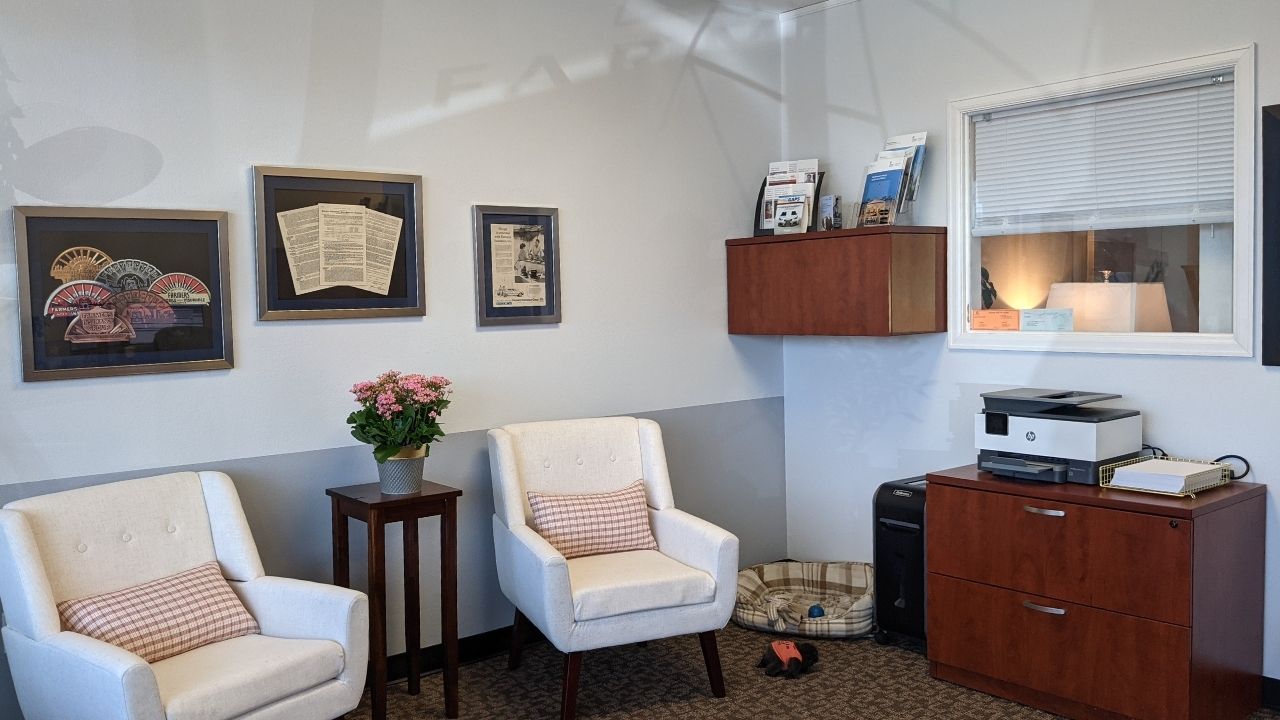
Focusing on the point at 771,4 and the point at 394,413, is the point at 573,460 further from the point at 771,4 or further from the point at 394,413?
the point at 771,4

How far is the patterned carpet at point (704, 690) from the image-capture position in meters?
3.46

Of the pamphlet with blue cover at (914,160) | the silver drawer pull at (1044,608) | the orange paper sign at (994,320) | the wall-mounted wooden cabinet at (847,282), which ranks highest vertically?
the pamphlet with blue cover at (914,160)

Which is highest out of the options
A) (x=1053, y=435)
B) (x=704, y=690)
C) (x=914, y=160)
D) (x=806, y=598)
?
(x=914, y=160)

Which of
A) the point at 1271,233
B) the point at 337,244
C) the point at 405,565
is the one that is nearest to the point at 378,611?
the point at 405,565

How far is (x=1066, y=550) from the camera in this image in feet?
10.9

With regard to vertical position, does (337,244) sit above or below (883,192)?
below

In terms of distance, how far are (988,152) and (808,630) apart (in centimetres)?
200

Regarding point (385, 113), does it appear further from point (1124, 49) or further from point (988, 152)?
point (1124, 49)

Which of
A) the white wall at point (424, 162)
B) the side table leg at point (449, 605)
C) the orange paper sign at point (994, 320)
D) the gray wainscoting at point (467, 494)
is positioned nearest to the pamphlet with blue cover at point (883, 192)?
the orange paper sign at point (994, 320)

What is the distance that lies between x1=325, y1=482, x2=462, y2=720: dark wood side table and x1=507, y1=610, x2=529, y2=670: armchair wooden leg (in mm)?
393

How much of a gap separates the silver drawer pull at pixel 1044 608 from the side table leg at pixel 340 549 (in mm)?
2208

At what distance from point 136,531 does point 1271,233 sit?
3.53 meters

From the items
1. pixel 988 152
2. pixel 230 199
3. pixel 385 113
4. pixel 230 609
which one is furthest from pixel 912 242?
pixel 230 609

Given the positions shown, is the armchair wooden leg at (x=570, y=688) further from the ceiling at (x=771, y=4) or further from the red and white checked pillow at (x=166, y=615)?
the ceiling at (x=771, y=4)
